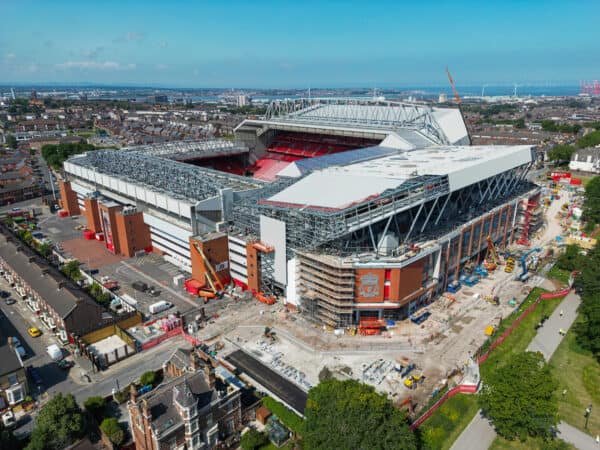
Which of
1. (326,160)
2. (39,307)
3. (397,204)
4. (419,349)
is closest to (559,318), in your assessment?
(419,349)

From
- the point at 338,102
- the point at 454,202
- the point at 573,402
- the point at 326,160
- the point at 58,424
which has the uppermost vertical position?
the point at 338,102

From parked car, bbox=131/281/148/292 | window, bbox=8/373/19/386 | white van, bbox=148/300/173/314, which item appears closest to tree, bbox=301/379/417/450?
window, bbox=8/373/19/386

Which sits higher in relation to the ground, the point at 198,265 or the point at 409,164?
the point at 409,164

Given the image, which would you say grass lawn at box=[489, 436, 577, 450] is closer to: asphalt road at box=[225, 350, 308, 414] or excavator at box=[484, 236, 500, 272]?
asphalt road at box=[225, 350, 308, 414]

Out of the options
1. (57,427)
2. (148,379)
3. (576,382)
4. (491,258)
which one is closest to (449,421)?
(576,382)

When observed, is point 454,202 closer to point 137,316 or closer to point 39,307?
point 137,316
